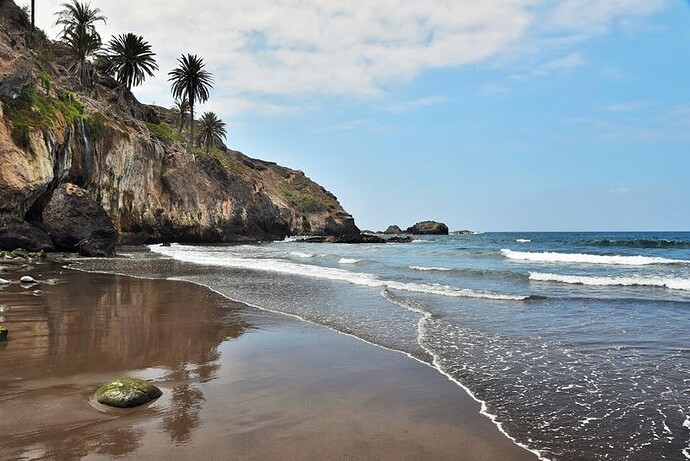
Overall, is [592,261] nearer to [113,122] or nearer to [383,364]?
[383,364]

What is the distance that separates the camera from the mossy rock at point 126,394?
194 inches

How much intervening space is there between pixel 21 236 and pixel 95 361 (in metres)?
20.0

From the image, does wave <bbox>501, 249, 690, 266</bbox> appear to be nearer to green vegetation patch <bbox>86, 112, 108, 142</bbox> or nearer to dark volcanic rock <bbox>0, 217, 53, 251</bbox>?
dark volcanic rock <bbox>0, 217, 53, 251</bbox>

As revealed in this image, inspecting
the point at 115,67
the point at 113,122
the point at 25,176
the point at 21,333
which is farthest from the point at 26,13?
the point at 21,333

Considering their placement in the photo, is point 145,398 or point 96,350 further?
point 96,350

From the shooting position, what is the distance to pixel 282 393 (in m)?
5.60

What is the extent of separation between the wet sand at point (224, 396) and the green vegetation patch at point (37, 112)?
1820 cm

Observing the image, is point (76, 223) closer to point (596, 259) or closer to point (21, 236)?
point (21, 236)

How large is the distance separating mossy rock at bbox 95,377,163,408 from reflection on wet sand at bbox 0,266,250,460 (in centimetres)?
13

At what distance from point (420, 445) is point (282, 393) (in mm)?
1921

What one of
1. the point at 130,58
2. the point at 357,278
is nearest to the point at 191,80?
the point at 130,58

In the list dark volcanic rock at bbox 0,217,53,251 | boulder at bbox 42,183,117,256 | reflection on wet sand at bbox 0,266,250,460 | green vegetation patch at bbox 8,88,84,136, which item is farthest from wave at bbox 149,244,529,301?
green vegetation patch at bbox 8,88,84,136

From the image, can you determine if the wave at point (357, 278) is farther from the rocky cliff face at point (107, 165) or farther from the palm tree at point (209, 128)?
the palm tree at point (209, 128)

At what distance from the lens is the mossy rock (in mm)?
4934
